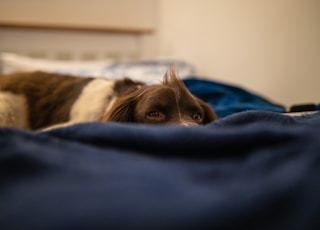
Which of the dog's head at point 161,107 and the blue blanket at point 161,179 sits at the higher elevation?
the blue blanket at point 161,179

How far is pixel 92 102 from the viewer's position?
1.31m

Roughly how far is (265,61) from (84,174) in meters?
1.72

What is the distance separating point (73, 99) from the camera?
1377mm

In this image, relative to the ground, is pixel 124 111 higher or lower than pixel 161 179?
lower

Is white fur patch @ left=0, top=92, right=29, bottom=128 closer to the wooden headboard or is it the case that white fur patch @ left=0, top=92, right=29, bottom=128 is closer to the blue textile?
the blue textile

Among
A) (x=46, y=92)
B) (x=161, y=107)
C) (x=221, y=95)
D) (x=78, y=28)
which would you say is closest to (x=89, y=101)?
(x=46, y=92)

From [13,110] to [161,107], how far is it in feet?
2.57

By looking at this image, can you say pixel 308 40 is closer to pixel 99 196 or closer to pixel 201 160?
pixel 201 160

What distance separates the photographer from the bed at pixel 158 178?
0.32m

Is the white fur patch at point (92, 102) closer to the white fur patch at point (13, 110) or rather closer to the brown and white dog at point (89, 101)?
the brown and white dog at point (89, 101)

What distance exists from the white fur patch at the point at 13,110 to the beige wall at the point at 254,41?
1375 mm

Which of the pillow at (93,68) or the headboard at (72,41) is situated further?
the headboard at (72,41)

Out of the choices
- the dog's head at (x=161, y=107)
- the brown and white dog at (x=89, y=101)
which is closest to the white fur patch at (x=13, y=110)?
the brown and white dog at (x=89, y=101)

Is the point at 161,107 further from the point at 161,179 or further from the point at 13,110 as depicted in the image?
the point at 13,110
